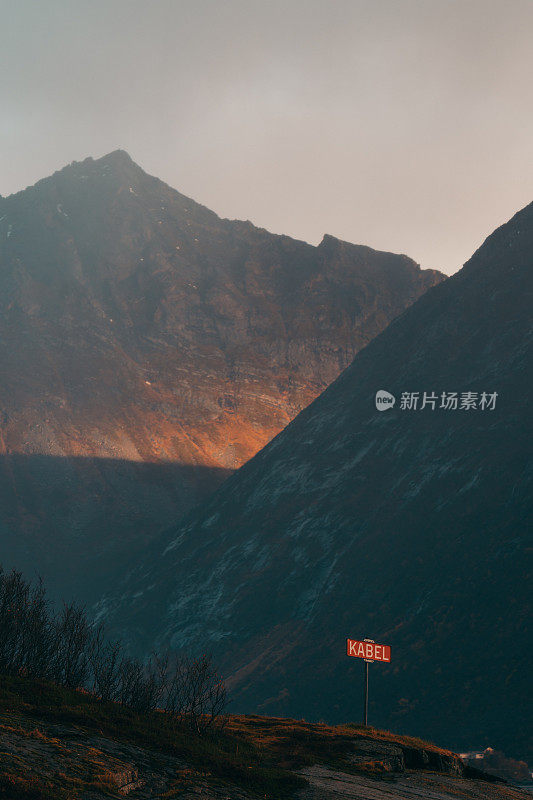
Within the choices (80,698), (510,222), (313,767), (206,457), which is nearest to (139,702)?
(80,698)

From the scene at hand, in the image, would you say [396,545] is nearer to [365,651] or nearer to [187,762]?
[365,651]

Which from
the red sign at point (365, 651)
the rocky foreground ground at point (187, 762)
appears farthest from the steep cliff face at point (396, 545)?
the rocky foreground ground at point (187, 762)

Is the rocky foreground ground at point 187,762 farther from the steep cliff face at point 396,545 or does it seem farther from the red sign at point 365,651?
the steep cliff face at point 396,545

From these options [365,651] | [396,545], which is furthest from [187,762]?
[396,545]

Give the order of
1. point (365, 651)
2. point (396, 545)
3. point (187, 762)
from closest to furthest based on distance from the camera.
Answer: point (187, 762)
point (365, 651)
point (396, 545)

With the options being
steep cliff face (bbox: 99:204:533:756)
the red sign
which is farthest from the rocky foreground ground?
steep cliff face (bbox: 99:204:533:756)

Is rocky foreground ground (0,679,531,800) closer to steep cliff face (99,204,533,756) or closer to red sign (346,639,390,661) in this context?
red sign (346,639,390,661)

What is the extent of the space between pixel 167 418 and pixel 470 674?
133452 millimetres

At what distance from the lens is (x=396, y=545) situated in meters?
92.5

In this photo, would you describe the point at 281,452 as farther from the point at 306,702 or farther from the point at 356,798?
the point at 356,798

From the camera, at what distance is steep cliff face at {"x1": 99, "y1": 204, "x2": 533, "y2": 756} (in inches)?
2820

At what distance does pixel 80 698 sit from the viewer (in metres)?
28.4

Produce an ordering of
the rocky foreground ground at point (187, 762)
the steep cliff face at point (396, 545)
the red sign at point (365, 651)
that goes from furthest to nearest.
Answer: the steep cliff face at point (396, 545) → the red sign at point (365, 651) → the rocky foreground ground at point (187, 762)

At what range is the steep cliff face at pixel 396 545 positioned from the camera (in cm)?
7162
